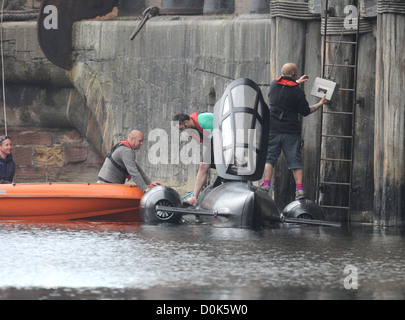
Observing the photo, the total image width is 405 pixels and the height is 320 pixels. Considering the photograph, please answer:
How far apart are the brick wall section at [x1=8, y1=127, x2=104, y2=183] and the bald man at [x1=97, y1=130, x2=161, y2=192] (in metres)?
5.96

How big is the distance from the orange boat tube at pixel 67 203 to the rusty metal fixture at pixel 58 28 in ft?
18.6

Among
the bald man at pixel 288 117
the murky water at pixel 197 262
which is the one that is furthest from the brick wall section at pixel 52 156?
the murky water at pixel 197 262

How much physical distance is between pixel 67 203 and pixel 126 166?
0.87m

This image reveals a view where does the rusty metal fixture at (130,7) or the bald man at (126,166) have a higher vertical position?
the rusty metal fixture at (130,7)

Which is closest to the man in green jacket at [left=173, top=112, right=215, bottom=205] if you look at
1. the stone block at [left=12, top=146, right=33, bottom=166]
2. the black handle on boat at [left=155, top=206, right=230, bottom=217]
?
the black handle on boat at [left=155, top=206, right=230, bottom=217]

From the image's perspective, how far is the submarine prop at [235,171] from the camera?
1314cm

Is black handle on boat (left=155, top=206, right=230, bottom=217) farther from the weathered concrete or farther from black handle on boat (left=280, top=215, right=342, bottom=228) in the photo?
the weathered concrete

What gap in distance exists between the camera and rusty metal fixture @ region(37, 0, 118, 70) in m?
19.7

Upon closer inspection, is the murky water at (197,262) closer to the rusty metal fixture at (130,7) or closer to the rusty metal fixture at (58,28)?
the rusty metal fixture at (58,28)

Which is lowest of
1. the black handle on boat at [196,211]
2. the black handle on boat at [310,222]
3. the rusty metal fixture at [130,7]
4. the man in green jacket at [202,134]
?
the black handle on boat at [310,222]

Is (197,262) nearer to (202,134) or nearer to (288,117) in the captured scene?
(288,117)

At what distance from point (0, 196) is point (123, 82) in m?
4.70

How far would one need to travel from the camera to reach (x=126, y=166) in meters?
14.6

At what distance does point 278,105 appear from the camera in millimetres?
14406
